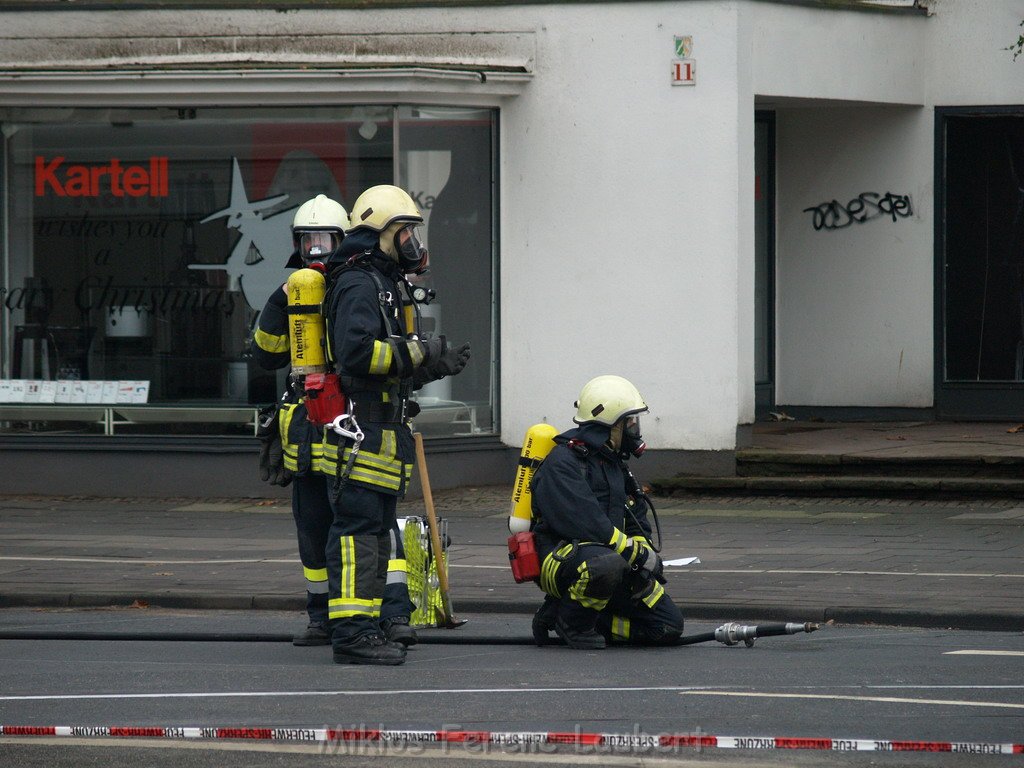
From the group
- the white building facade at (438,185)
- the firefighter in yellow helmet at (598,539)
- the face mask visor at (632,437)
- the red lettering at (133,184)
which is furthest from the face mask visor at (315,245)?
the red lettering at (133,184)

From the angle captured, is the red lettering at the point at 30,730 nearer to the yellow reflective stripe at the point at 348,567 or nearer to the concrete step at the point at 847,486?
the yellow reflective stripe at the point at 348,567

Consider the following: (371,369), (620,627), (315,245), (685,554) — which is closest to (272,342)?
(315,245)

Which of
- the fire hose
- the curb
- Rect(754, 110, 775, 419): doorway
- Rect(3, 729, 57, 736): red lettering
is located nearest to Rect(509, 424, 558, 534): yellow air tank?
the fire hose

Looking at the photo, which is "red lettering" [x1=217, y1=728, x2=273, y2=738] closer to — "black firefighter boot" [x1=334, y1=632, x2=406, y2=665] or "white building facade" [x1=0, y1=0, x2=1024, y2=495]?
"black firefighter boot" [x1=334, y1=632, x2=406, y2=665]

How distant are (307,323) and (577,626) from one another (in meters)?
1.96

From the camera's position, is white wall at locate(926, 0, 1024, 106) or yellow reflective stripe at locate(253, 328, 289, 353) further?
white wall at locate(926, 0, 1024, 106)

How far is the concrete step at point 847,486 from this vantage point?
1419cm

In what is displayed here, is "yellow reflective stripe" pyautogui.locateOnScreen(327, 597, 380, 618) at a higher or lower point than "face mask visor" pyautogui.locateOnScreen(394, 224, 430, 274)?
lower

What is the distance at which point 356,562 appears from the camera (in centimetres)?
777

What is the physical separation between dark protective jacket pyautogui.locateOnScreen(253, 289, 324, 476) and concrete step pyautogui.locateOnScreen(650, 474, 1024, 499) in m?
7.24

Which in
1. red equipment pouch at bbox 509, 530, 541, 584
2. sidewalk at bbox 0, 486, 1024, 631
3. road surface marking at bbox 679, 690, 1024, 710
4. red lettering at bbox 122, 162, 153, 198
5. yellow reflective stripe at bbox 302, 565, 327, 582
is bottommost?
sidewalk at bbox 0, 486, 1024, 631

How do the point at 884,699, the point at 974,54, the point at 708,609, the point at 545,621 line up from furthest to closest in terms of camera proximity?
the point at 974,54
the point at 708,609
the point at 545,621
the point at 884,699

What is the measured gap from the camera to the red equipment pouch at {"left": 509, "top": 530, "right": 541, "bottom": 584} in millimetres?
8258

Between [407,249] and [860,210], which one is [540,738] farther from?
[860,210]
